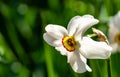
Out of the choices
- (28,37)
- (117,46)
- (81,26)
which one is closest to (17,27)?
(28,37)

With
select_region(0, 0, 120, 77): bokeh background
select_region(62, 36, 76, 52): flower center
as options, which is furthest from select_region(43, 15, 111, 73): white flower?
select_region(0, 0, 120, 77): bokeh background

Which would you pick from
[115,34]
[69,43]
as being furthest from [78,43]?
[115,34]

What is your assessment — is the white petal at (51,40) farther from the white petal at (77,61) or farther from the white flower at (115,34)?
the white flower at (115,34)

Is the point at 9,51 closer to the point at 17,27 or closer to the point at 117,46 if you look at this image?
the point at 17,27

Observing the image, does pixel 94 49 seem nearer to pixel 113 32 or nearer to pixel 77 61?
pixel 77 61

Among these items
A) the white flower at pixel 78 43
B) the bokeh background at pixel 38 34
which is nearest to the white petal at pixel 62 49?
the white flower at pixel 78 43
